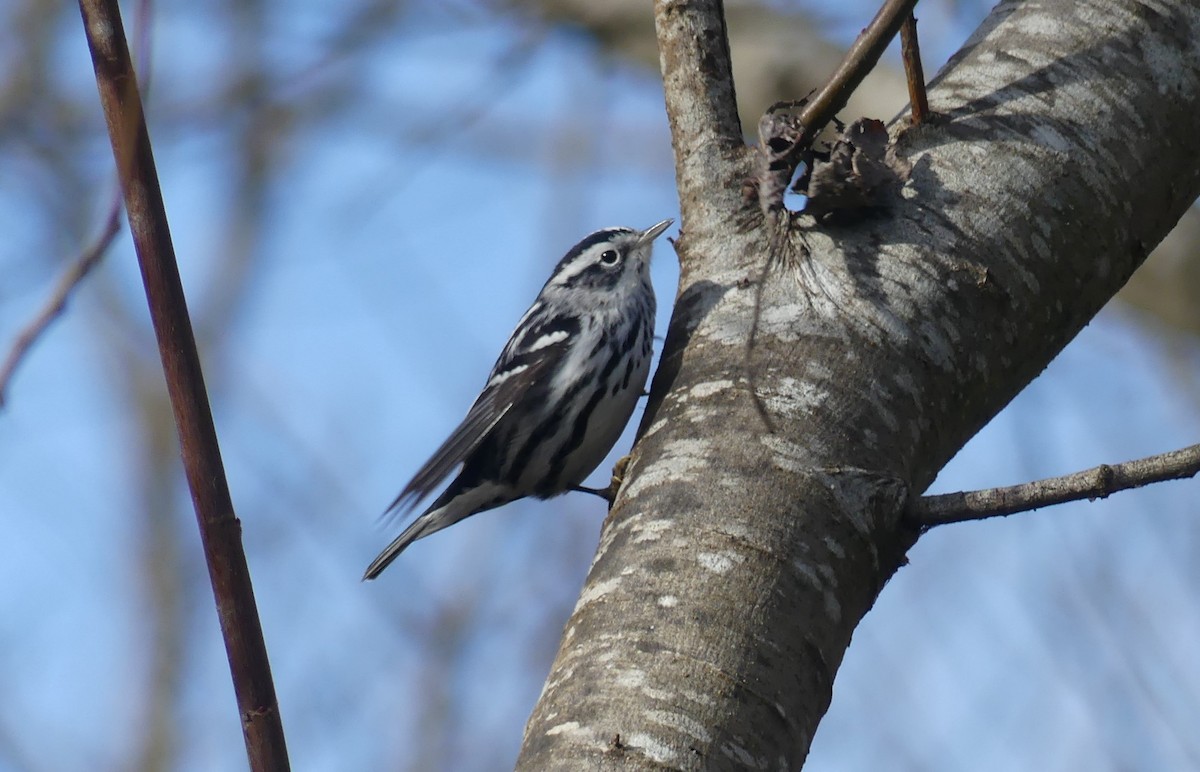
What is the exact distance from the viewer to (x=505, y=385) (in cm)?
455

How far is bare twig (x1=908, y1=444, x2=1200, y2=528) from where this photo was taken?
6.27 ft

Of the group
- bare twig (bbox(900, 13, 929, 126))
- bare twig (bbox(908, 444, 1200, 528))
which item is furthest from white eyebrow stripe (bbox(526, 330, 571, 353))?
bare twig (bbox(908, 444, 1200, 528))

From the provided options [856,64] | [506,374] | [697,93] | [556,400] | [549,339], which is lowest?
[856,64]

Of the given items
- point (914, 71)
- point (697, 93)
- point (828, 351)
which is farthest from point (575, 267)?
point (828, 351)

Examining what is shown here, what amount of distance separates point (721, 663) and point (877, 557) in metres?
0.42

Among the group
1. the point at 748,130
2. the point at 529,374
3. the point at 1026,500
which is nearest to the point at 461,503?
the point at 529,374

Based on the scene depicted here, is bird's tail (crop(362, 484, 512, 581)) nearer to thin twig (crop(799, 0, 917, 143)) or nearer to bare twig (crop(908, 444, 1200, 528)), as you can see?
thin twig (crop(799, 0, 917, 143))

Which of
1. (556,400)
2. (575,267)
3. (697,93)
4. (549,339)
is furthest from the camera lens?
(575,267)

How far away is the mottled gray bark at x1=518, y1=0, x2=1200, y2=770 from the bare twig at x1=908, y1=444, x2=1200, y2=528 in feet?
0.53

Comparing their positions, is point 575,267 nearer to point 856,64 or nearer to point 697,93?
point 697,93

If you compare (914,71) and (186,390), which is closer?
(186,390)

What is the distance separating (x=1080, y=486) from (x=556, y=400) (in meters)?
2.62

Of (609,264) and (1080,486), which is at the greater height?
(609,264)

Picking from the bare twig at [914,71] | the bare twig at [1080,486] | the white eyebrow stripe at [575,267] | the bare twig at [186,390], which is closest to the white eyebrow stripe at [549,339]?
the white eyebrow stripe at [575,267]
